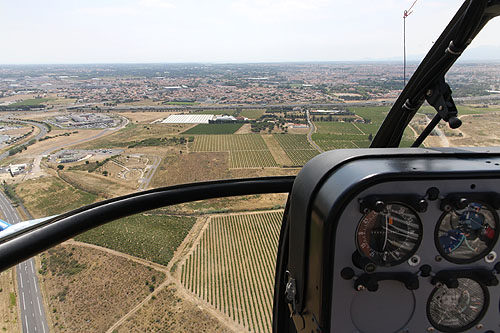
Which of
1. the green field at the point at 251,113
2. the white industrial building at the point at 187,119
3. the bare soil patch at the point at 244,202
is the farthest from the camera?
the green field at the point at 251,113

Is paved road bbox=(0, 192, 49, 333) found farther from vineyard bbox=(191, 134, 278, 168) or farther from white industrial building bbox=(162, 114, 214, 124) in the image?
white industrial building bbox=(162, 114, 214, 124)

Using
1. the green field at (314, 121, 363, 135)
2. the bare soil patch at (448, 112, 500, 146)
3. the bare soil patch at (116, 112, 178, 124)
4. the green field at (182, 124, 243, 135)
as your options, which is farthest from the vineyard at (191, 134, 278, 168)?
the bare soil patch at (448, 112, 500, 146)

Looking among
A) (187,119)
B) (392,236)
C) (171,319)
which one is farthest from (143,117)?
(392,236)

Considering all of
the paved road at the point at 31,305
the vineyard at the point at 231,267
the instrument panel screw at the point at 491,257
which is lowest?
the vineyard at the point at 231,267

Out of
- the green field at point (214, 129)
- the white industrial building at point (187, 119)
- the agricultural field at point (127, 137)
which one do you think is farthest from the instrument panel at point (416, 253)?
the white industrial building at point (187, 119)

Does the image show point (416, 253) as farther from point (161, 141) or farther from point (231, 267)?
point (161, 141)

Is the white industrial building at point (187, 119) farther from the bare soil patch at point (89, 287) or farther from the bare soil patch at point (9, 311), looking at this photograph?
the bare soil patch at point (9, 311)

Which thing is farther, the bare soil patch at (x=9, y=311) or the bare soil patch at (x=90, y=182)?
the bare soil patch at (x=90, y=182)
